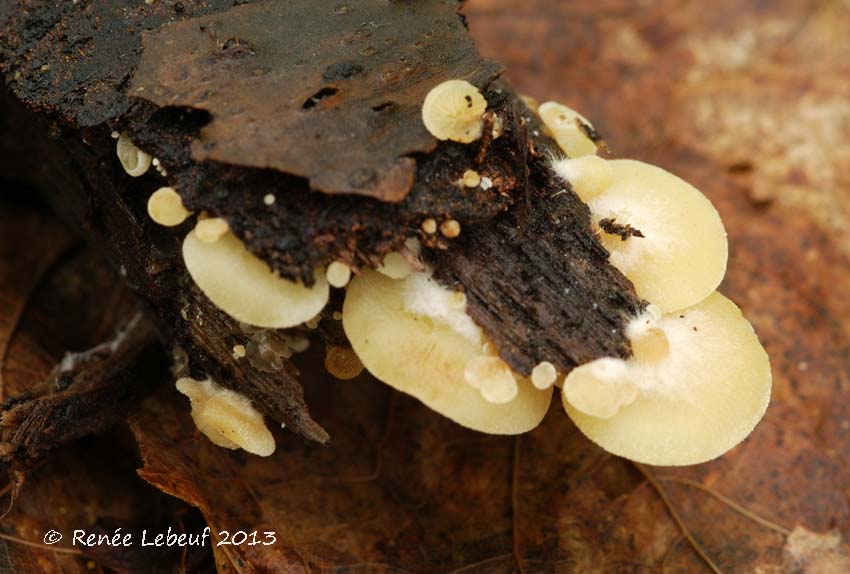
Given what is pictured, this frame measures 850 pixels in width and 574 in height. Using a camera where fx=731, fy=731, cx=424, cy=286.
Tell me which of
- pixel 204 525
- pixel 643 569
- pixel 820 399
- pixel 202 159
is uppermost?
pixel 202 159

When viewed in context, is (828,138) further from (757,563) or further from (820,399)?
(757,563)

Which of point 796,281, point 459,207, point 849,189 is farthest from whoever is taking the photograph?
point 849,189

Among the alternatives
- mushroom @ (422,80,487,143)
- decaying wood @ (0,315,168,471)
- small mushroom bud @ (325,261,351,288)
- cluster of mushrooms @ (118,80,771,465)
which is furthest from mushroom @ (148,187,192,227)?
decaying wood @ (0,315,168,471)

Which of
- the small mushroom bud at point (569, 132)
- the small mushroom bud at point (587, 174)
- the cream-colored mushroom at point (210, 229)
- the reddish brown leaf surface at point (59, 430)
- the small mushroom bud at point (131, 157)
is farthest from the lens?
the small mushroom bud at point (569, 132)

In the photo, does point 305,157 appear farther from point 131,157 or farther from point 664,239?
point 664,239

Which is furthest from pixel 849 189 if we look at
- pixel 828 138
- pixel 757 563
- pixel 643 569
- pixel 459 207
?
pixel 459 207

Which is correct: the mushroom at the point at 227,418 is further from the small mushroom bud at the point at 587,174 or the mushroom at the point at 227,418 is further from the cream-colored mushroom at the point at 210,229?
the small mushroom bud at the point at 587,174

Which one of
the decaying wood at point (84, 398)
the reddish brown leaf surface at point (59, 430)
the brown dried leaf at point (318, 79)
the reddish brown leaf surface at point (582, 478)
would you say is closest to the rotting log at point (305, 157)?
the brown dried leaf at point (318, 79)
